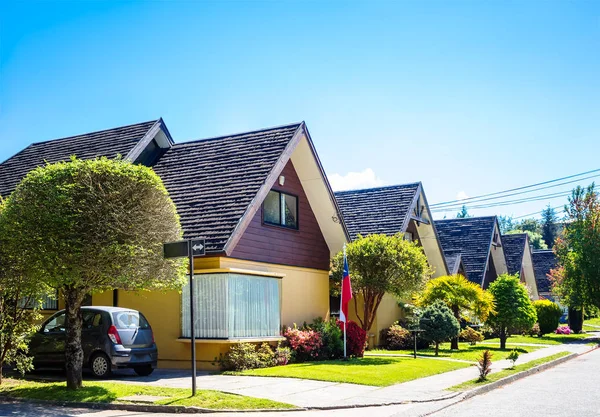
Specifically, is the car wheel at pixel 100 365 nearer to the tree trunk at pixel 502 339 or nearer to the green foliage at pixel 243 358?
the green foliage at pixel 243 358

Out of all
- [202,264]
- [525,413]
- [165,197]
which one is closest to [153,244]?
[165,197]

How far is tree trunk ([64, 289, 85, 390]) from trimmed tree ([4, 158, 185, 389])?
0.06 feet

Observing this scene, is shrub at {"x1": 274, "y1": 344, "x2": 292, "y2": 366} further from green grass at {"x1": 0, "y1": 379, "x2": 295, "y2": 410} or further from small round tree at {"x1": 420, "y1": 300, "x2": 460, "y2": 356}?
small round tree at {"x1": 420, "y1": 300, "x2": 460, "y2": 356}

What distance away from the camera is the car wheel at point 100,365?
15578 mm

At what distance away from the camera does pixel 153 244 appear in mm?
13008

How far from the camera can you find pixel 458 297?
2584 cm

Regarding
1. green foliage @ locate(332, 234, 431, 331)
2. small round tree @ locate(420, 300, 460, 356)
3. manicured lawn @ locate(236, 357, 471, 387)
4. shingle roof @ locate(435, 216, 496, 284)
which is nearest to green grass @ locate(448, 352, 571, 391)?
manicured lawn @ locate(236, 357, 471, 387)

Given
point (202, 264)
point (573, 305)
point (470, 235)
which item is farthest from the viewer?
point (470, 235)

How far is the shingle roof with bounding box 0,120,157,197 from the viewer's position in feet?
76.5

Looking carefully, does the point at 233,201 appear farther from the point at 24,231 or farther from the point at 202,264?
the point at 24,231

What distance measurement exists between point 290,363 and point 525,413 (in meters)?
8.98

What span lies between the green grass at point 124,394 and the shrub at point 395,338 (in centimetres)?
1496

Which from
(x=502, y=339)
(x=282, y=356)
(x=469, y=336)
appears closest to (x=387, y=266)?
(x=282, y=356)

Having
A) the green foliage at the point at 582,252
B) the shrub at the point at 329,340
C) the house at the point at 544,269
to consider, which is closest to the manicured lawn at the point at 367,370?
the shrub at the point at 329,340
